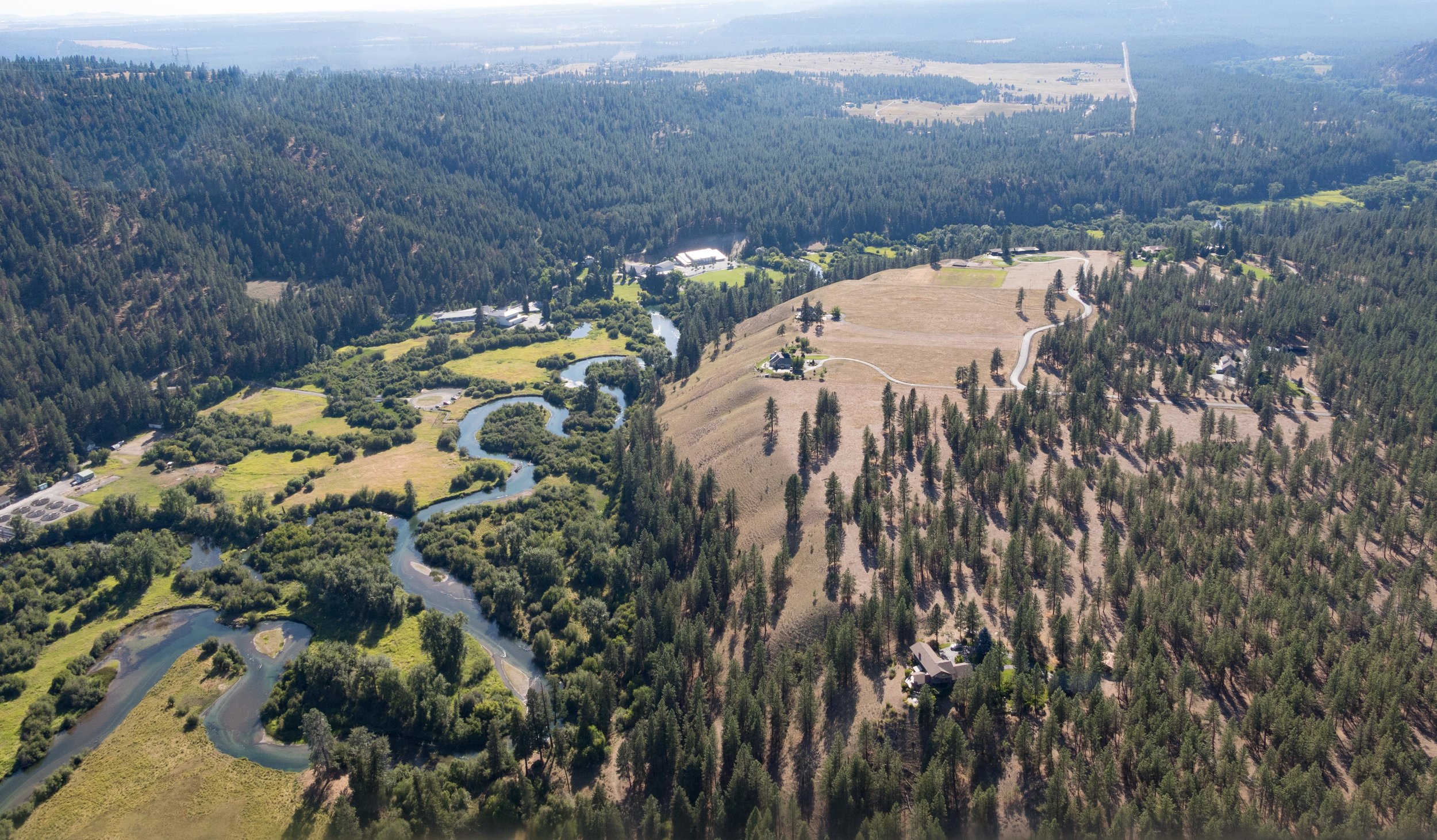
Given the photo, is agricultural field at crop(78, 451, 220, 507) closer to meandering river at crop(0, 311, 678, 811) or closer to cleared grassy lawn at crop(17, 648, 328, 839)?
meandering river at crop(0, 311, 678, 811)

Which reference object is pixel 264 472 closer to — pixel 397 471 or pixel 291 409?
pixel 397 471

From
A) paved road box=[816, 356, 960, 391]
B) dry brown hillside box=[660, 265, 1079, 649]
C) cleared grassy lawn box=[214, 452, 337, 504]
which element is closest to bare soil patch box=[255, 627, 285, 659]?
cleared grassy lawn box=[214, 452, 337, 504]

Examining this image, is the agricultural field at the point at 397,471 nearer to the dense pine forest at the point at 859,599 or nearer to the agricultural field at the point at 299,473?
the agricultural field at the point at 299,473

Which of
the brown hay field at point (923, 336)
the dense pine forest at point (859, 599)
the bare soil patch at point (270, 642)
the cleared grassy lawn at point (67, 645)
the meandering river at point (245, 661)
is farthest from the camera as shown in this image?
the brown hay field at point (923, 336)

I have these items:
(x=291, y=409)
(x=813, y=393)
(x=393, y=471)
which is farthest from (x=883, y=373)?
(x=291, y=409)

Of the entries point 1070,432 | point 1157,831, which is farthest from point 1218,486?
point 1157,831

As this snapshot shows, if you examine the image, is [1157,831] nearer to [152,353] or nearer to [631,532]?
[631,532]

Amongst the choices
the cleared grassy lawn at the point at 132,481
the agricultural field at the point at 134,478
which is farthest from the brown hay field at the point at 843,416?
the cleared grassy lawn at the point at 132,481
